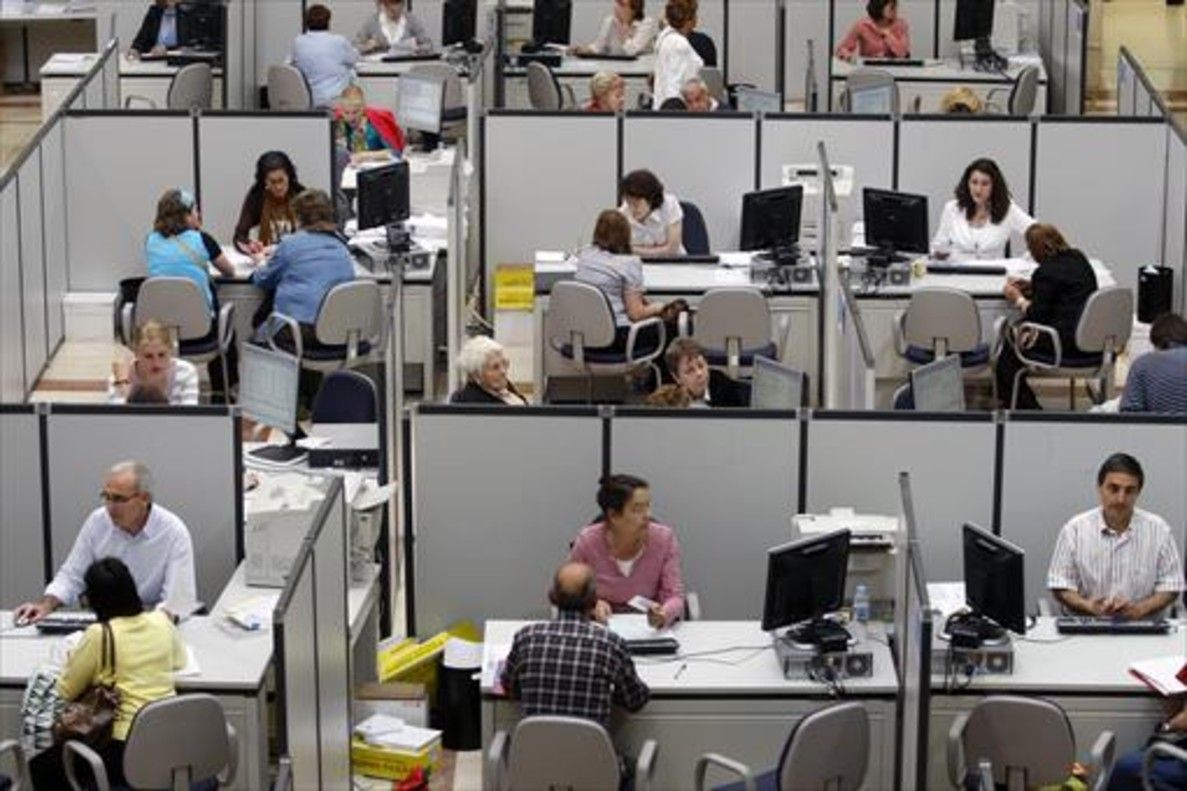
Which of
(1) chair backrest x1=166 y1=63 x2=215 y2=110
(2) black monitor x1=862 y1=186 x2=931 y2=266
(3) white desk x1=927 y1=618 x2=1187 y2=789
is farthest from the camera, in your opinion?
(1) chair backrest x1=166 y1=63 x2=215 y2=110

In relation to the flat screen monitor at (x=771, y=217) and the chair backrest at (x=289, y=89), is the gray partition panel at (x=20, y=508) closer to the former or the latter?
the flat screen monitor at (x=771, y=217)

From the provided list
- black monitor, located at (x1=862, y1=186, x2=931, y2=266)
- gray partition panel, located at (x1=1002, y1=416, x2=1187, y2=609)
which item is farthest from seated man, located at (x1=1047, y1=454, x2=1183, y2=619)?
black monitor, located at (x1=862, y1=186, x2=931, y2=266)

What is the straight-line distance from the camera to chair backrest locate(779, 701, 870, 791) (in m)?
8.43

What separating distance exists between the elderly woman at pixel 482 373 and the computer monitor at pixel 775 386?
0.99 meters

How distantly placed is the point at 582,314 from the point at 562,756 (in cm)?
495

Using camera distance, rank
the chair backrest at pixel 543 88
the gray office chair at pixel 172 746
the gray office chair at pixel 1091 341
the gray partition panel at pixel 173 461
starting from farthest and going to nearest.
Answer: the chair backrest at pixel 543 88 → the gray office chair at pixel 1091 341 → the gray partition panel at pixel 173 461 → the gray office chair at pixel 172 746

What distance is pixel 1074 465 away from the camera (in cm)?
1028

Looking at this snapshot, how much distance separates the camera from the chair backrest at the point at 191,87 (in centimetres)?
1800

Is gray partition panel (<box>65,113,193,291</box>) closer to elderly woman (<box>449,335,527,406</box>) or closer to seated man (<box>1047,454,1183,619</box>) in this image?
elderly woman (<box>449,335,527,406</box>)

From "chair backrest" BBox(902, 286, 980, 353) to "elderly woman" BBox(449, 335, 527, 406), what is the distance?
288cm

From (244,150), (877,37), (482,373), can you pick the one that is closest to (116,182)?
(244,150)

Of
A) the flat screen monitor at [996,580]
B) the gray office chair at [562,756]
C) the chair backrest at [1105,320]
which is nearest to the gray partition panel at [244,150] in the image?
the chair backrest at [1105,320]

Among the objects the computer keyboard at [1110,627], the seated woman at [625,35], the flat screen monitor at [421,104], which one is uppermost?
the seated woman at [625,35]

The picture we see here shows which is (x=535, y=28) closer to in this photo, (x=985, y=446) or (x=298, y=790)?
(x=985, y=446)
